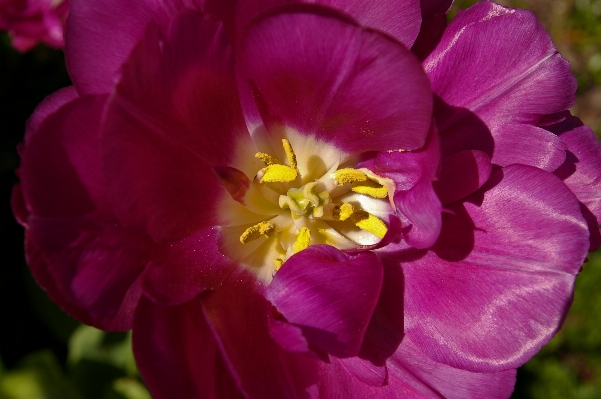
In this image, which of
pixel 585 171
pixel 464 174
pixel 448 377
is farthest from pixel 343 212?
pixel 585 171

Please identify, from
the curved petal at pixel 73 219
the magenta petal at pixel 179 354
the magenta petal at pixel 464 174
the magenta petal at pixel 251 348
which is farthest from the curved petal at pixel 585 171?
the curved petal at pixel 73 219

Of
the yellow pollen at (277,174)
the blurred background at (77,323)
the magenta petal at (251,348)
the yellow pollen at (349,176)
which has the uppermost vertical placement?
the yellow pollen at (277,174)

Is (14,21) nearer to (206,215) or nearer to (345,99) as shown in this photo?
(206,215)

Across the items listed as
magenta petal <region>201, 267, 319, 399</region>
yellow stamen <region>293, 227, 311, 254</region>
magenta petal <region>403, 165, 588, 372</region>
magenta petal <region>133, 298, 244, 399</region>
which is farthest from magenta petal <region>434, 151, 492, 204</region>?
magenta petal <region>133, 298, 244, 399</region>

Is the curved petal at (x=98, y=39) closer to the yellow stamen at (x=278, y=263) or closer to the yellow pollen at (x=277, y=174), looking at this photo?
the yellow pollen at (x=277, y=174)

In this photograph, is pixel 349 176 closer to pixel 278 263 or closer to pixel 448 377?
pixel 278 263

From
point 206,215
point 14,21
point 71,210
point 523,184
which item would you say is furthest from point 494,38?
point 14,21

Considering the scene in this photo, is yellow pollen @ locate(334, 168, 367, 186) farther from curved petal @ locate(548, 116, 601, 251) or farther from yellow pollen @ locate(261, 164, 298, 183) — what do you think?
curved petal @ locate(548, 116, 601, 251)
